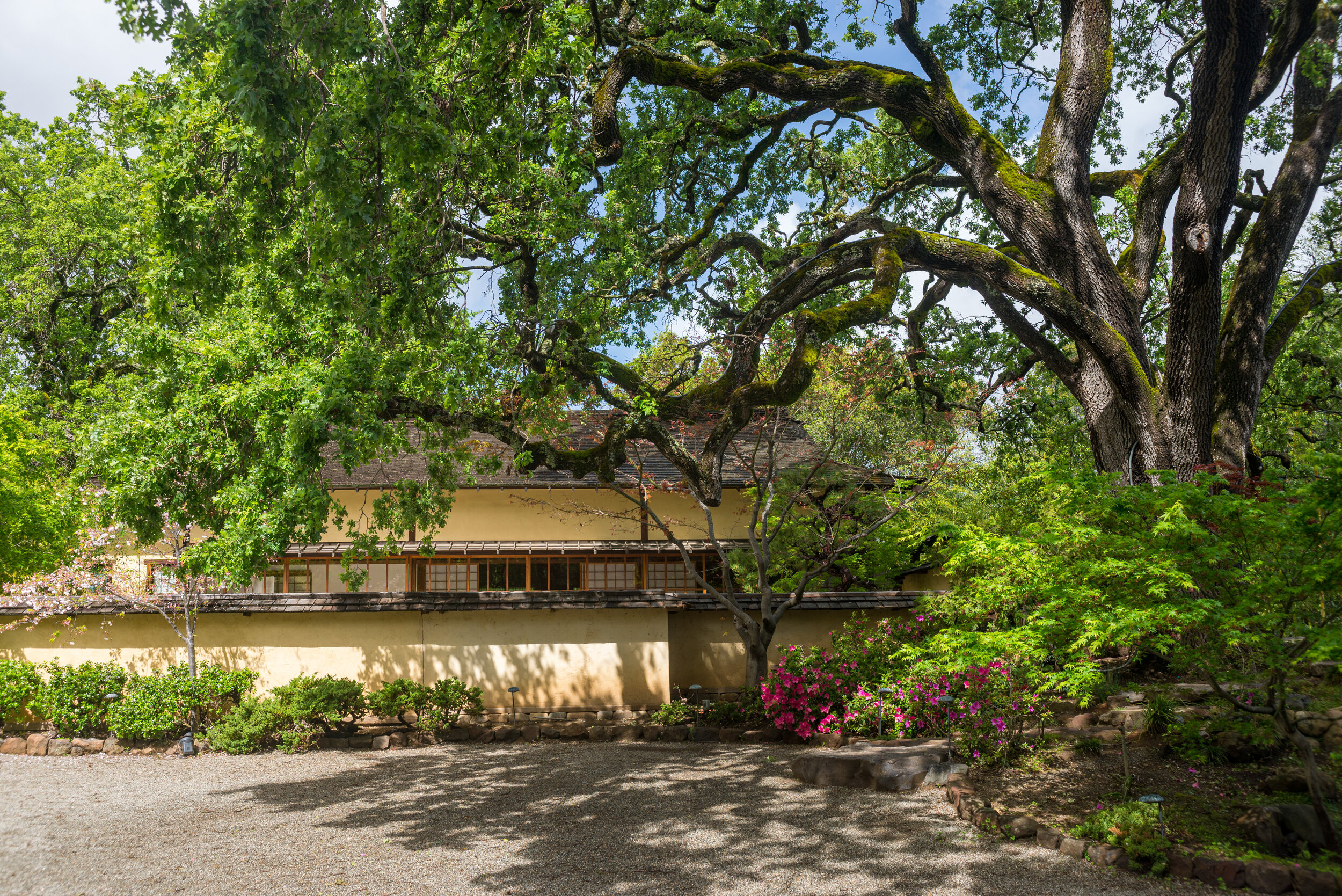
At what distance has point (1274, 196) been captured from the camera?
8773mm

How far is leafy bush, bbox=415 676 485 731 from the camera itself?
1202 centimetres

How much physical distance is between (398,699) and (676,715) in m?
4.23

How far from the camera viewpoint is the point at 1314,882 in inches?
195

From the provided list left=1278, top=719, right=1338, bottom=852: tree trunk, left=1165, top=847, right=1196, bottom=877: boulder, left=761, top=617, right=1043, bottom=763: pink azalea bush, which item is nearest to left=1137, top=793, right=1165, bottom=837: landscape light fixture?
left=1165, top=847, right=1196, bottom=877: boulder

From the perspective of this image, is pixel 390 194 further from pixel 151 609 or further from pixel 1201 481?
pixel 151 609

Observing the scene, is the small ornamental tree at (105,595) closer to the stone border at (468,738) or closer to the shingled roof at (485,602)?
the shingled roof at (485,602)

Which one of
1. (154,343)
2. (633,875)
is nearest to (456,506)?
(154,343)

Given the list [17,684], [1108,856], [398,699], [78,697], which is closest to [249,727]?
[398,699]

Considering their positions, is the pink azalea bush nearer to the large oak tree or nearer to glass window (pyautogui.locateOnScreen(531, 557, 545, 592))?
the large oak tree

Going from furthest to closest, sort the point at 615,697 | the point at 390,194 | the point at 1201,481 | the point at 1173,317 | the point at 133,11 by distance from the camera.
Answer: the point at 615,697
the point at 1173,317
the point at 390,194
the point at 1201,481
the point at 133,11

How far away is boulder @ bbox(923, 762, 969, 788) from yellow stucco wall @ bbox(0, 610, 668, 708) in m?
5.57

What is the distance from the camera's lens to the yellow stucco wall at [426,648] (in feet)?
42.5

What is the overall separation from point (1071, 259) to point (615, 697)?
9331mm

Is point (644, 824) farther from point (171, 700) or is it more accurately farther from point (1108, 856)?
point (171, 700)
